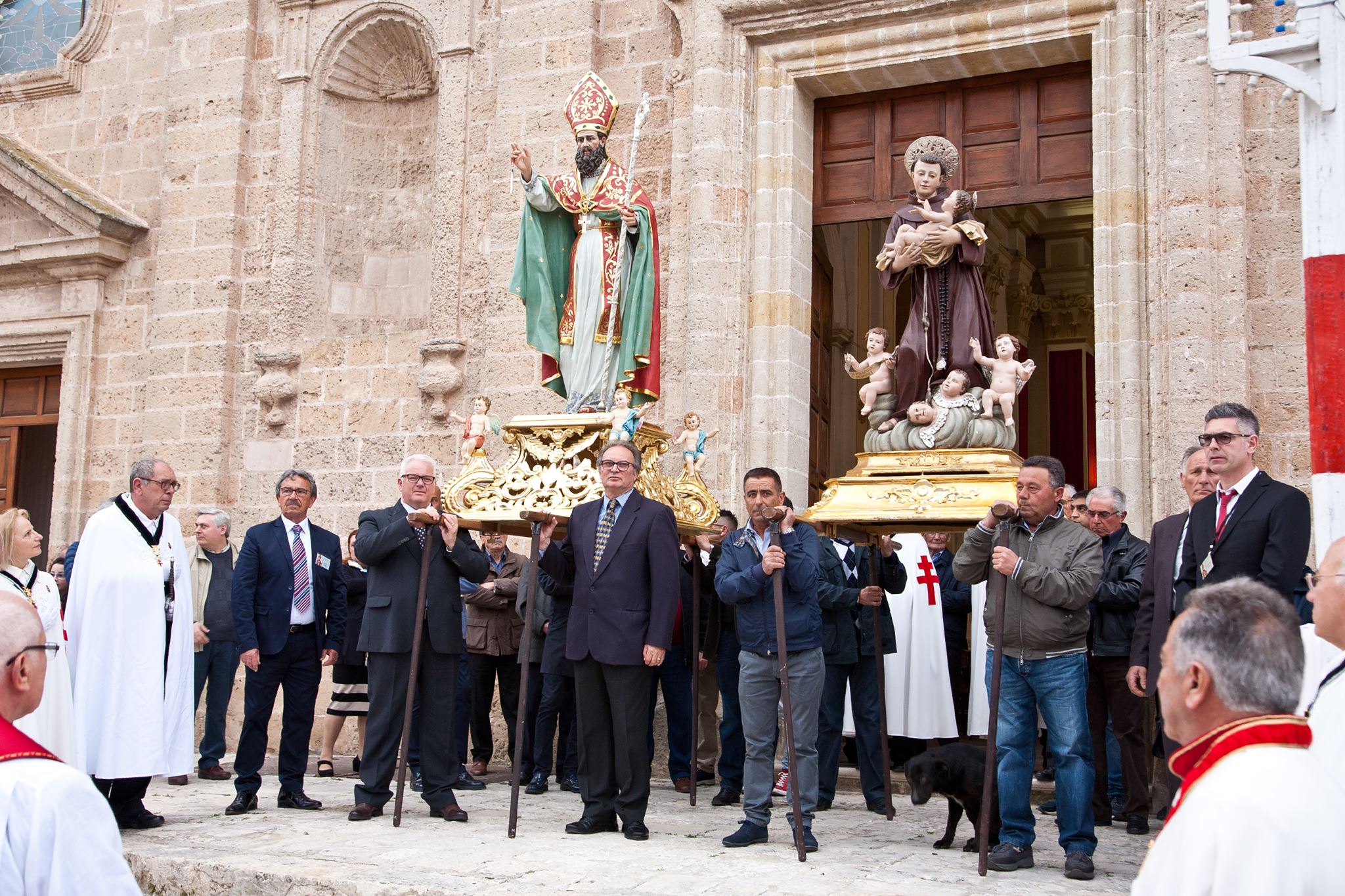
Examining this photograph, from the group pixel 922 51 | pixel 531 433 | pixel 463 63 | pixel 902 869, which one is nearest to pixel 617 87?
pixel 463 63

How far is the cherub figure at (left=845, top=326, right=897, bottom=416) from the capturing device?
7375mm

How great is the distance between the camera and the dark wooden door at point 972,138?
9.90m

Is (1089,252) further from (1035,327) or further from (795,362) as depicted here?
(795,362)

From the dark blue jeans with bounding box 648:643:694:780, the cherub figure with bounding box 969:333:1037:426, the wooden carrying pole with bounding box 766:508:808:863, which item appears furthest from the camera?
the dark blue jeans with bounding box 648:643:694:780

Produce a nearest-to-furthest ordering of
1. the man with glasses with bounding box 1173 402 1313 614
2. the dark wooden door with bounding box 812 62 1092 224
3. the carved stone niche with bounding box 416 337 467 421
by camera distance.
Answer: the man with glasses with bounding box 1173 402 1313 614 < the dark wooden door with bounding box 812 62 1092 224 < the carved stone niche with bounding box 416 337 467 421

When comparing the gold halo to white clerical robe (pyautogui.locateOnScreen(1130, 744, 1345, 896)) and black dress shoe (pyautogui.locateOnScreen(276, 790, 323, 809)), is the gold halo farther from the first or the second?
white clerical robe (pyautogui.locateOnScreen(1130, 744, 1345, 896))

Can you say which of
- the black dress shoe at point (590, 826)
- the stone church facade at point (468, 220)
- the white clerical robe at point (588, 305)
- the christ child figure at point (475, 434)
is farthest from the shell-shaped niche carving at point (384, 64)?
the black dress shoe at point (590, 826)

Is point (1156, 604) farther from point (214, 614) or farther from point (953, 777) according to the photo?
point (214, 614)

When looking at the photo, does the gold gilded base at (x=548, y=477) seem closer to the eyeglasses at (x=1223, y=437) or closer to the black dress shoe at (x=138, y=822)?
the black dress shoe at (x=138, y=822)

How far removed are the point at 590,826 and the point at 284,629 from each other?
2.05 metres

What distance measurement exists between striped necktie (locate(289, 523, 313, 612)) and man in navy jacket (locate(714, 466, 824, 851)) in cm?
233

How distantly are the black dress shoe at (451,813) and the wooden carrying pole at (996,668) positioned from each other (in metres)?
2.51

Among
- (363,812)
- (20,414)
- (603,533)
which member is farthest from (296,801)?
(20,414)

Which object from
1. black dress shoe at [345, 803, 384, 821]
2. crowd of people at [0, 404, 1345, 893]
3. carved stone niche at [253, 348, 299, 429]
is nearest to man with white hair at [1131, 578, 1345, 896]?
crowd of people at [0, 404, 1345, 893]
